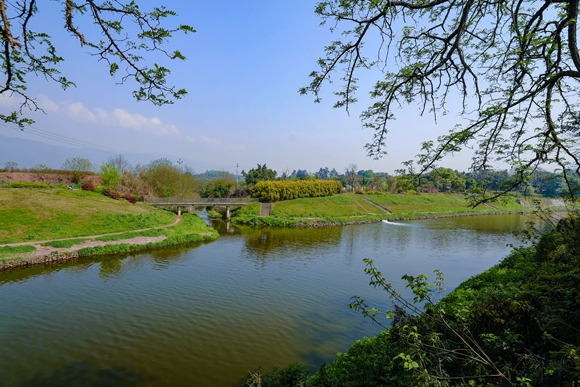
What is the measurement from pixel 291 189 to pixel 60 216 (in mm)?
33539

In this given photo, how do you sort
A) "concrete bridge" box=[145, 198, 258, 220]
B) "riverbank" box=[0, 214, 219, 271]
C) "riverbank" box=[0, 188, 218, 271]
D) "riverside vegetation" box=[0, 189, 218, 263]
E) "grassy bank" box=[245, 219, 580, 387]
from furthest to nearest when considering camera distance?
"concrete bridge" box=[145, 198, 258, 220]
"riverside vegetation" box=[0, 189, 218, 263]
"riverbank" box=[0, 188, 218, 271]
"riverbank" box=[0, 214, 219, 271]
"grassy bank" box=[245, 219, 580, 387]

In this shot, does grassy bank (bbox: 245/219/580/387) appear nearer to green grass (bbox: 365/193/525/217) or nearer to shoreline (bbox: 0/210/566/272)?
shoreline (bbox: 0/210/566/272)

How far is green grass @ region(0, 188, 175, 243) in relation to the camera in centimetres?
2156

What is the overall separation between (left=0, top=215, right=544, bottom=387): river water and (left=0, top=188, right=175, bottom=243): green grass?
18.2ft

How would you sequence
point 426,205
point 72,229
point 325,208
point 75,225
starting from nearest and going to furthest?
point 72,229, point 75,225, point 325,208, point 426,205

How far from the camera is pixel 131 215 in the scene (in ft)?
94.7

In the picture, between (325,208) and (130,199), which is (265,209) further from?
(130,199)

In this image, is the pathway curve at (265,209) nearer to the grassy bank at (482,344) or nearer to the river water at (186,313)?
the river water at (186,313)

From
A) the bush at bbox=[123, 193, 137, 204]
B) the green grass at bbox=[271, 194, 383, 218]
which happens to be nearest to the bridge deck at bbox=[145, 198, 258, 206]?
the bush at bbox=[123, 193, 137, 204]

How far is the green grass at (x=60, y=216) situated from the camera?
21562 mm

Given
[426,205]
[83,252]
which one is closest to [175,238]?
[83,252]

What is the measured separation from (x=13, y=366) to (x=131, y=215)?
22.0m

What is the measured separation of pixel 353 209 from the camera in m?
50.9

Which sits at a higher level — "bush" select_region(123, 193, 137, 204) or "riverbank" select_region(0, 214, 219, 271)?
"bush" select_region(123, 193, 137, 204)
